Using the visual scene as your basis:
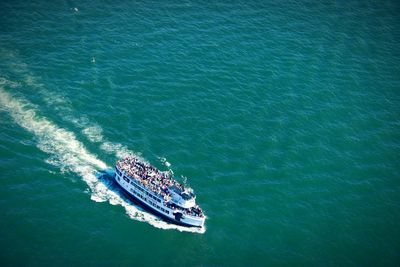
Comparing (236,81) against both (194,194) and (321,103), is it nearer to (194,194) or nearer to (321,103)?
(321,103)

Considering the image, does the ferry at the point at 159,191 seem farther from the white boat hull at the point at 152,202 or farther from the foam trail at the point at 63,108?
the foam trail at the point at 63,108

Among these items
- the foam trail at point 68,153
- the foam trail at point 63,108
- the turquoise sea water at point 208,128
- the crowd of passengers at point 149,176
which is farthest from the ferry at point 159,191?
the foam trail at point 63,108

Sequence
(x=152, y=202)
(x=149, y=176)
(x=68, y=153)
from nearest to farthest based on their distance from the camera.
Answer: (x=152, y=202)
(x=149, y=176)
(x=68, y=153)

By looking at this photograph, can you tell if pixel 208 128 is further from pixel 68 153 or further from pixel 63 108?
pixel 63 108

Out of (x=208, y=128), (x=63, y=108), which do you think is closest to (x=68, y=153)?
(x=63, y=108)

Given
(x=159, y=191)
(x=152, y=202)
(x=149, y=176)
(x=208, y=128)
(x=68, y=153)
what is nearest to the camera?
(x=159, y=191)

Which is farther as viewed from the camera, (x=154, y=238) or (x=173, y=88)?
(x=173, y=88)

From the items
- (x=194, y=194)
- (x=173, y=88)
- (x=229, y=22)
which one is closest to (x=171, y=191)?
(x=194, y=194)
